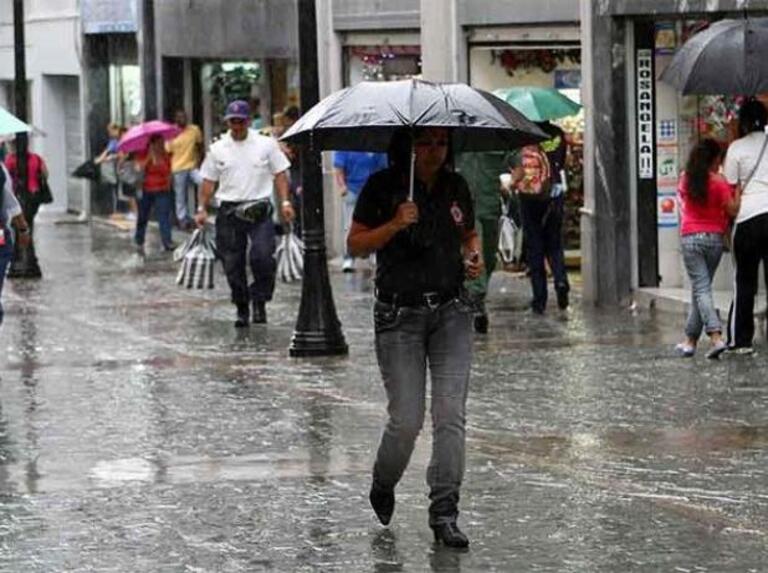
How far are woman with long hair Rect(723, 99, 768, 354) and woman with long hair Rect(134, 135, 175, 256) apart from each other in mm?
15066

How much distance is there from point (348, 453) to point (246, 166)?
6.65m

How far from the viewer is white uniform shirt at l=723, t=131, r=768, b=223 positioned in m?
14.7

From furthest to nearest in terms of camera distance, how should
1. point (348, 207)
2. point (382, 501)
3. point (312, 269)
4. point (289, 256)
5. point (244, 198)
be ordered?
1. point (348, 207)
2. point (289, 256)
3. point (244, 198)
4. point (312, 269)
5. point (382, 501)

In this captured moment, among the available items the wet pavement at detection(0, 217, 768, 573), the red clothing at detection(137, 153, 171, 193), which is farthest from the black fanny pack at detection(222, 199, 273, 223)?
the red clothing at detection(137, 153, 171, 193)

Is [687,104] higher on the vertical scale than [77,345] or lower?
higher

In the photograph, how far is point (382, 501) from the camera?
366 inches

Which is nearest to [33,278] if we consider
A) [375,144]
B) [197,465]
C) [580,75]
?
[580,75]

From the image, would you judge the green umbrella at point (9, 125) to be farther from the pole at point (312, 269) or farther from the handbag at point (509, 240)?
the handbag at point (509, 240)

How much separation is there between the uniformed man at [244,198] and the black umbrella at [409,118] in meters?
8.03

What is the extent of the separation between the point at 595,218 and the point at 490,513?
1024 cm

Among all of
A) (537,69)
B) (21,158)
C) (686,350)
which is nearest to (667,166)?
(537,69)

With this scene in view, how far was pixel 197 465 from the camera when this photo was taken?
11109 millimetres

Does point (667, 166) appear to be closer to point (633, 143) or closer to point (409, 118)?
point (633, 143)

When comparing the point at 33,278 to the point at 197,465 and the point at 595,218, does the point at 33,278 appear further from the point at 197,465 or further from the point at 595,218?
the point at 197,465
